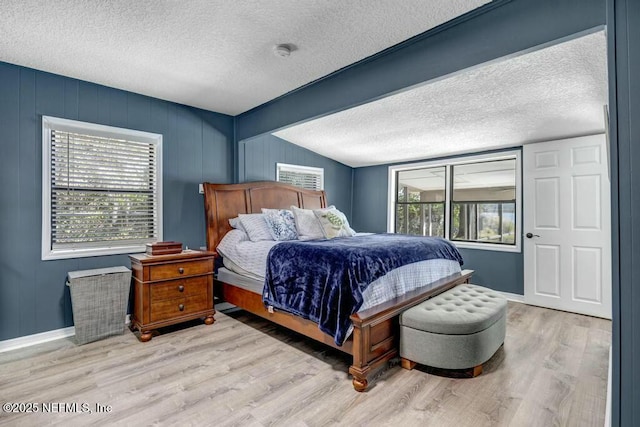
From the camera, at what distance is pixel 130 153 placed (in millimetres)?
3484

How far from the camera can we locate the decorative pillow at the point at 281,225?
3.67 m

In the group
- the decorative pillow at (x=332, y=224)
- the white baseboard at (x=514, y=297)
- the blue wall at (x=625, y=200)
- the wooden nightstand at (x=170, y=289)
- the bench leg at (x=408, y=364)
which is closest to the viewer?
the blue wall at (x=625, y=200)

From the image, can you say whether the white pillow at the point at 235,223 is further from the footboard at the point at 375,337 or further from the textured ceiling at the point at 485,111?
the footboard at the point at 375,337

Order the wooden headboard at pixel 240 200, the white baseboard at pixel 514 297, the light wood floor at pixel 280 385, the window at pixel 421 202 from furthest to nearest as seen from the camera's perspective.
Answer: the window at pixel 421 202 < the white baseboard at pixel 514 297 < the wooden headboard at pixel 240 200 < the light wood floor at pixel 280 385

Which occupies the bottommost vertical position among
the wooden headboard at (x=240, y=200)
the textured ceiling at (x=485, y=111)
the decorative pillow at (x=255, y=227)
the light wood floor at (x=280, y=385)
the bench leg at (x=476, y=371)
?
the light wood floor at (x=280, y=385)

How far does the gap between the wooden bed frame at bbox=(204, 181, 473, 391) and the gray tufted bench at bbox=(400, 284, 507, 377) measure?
13 cm

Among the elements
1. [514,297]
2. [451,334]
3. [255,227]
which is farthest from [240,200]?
[514,297]

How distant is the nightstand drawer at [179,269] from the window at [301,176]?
194 cm

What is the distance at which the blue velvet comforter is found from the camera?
2.28 metres

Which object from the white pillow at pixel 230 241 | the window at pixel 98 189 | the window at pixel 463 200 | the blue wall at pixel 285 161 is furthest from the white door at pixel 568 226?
the window at pixel 98 189

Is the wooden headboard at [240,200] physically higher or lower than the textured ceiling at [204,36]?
lower

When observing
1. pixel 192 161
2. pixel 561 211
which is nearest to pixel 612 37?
pixel 561 211

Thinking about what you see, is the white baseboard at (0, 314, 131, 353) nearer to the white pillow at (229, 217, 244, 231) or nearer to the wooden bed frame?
the wooden bed frame

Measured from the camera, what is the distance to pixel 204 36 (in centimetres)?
235
